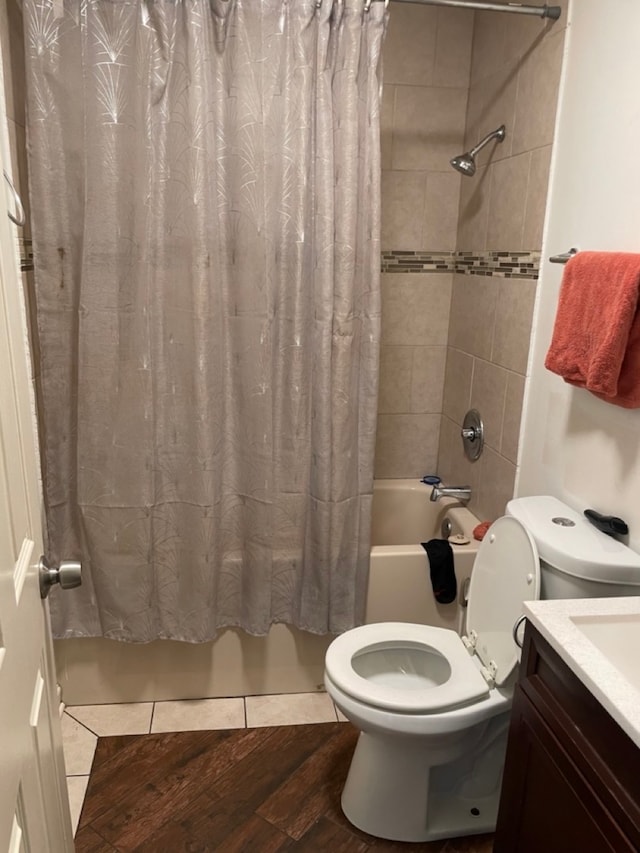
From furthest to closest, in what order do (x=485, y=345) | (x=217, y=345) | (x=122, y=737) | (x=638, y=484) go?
(x=485, y=345), (x=122, y=737), (x=217, y=345), (x=638, y=484)

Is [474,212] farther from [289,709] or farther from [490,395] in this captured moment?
[289,709]

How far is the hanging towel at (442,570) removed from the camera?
215 cm

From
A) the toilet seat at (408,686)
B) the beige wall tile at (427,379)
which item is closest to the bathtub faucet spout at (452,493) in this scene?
the beige wall tile at (427,379)

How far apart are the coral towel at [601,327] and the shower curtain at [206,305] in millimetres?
581

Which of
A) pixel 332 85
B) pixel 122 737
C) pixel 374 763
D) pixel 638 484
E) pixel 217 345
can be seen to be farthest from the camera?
pixel 122 737

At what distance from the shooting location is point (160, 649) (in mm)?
2207

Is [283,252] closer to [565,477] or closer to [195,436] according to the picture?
[195,436]

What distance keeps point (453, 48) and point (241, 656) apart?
2337 millimetres

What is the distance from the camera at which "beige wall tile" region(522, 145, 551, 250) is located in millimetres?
1879

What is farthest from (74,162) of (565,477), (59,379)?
(565,477)

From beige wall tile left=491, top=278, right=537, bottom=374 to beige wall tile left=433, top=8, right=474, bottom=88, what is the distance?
2.90 ft

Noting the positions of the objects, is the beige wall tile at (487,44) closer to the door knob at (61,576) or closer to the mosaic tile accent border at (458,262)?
the mosaic tile accent border at (458,262)

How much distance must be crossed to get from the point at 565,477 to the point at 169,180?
4.49 feet

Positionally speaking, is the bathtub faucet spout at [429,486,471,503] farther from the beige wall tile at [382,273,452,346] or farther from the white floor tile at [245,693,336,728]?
the white floor tile at [245,693,336,728]
